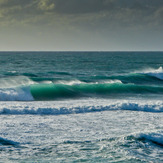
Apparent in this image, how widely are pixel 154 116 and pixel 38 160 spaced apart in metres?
7.40

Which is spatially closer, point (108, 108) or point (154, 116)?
point (154, 116)

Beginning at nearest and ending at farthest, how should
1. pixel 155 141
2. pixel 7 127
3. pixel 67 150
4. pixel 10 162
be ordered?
pixel 10 162
pixel 67 150
pixel 155 141
pixel 7 127

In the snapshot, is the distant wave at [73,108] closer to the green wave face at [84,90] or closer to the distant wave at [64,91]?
the distant wave at [64,91]

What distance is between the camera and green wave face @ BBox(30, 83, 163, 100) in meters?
21.4

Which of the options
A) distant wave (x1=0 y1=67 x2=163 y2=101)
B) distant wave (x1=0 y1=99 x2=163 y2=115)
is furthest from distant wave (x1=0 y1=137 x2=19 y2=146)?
distant wave (x1=0 y1=67 x2=163 y2=101)

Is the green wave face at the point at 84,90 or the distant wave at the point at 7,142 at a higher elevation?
the green wave face at the point at 84,90

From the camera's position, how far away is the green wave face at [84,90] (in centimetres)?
2142

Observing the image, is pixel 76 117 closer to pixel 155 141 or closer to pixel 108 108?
pixel 108 108

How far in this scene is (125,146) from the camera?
893cm

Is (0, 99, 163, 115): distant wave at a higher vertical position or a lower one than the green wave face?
lower

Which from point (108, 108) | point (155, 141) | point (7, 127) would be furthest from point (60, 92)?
point (155, 141)

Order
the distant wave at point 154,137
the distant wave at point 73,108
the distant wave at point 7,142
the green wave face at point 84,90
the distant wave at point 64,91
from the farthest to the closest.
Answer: the green wave face at point 84,90 → the distant wave at point 64,91 → the distant wave at point 73,108 → the distant wave at point 154,137 → the distant wave at point 7,142

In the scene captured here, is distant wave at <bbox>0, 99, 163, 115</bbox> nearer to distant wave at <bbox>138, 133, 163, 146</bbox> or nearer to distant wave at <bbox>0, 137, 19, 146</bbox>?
distant wave at <bbox>0, 137, 19, 146</bbox>

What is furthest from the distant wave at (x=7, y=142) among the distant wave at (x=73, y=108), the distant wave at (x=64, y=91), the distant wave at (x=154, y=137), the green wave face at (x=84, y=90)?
the green wave face at (x=84, y=90)
